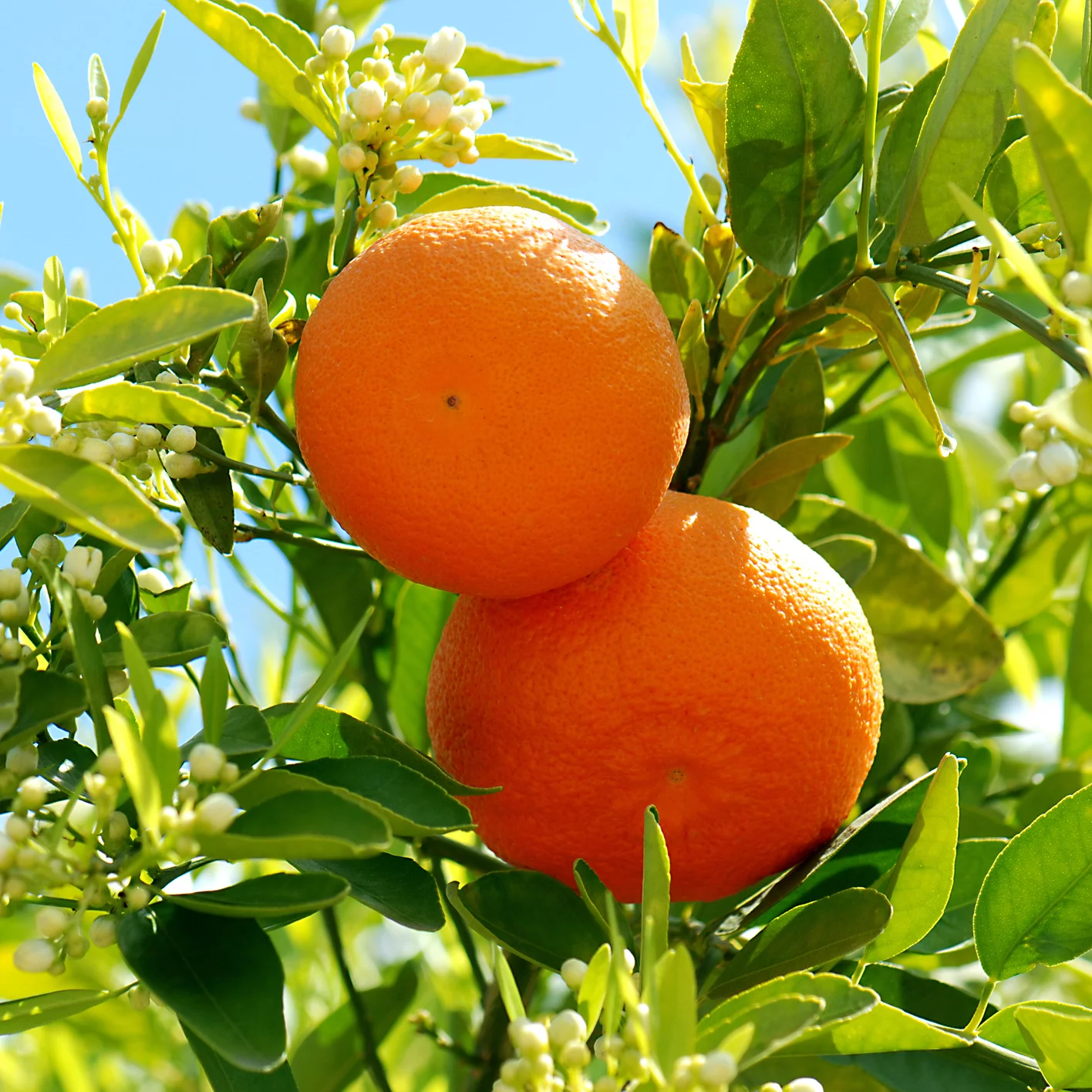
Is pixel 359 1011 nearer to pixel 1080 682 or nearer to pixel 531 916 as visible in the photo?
pixel 531 916

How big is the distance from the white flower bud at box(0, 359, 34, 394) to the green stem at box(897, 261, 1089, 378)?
49 cm

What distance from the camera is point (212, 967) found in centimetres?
60

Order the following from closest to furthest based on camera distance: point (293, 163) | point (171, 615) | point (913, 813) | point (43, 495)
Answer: point (43, 495)
point (171, 615)
point (913, 813)
point (293, 163)

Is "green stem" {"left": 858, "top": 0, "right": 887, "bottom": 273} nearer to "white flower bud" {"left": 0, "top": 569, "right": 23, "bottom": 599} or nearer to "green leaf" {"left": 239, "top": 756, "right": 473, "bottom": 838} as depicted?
"green leaf" {"left": 239, "top": 756, "right": 473, "bottom": 838}

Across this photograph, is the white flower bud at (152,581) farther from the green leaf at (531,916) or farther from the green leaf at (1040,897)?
the green leaf at (1040,897)

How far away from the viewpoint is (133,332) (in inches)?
23.9

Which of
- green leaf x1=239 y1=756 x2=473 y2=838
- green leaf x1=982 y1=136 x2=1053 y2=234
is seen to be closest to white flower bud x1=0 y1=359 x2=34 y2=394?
green leaf x1=239 y1=756 x2=473 y2=838

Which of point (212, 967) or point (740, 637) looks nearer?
point (212, 967)

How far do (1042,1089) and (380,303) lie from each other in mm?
570

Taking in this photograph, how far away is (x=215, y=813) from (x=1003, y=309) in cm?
49

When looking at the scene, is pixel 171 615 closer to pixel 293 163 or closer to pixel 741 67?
pixel 741 67

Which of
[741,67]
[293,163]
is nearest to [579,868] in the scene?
[741,67]

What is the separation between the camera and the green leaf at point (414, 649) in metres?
1.07

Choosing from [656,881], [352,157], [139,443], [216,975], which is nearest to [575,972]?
[656,881]
